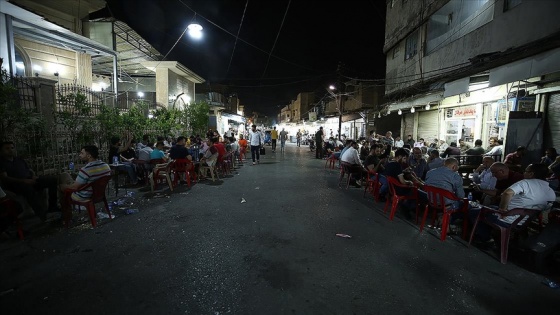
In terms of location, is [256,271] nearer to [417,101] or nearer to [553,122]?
[553,122]

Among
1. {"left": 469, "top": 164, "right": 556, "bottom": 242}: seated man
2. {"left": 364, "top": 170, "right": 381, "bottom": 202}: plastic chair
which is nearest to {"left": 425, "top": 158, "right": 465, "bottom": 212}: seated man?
{"left": 469, "top": 164, "right": 556, "bottom": 242}: seated man

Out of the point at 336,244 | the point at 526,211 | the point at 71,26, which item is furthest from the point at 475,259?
the point at 71,26

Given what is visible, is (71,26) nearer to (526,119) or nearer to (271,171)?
(271,171)

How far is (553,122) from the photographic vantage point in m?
7.84

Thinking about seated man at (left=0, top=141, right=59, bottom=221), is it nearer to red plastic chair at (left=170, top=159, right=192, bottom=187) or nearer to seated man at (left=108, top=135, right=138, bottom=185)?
seated man at (left=108, top=135, right=138, bottom=185)

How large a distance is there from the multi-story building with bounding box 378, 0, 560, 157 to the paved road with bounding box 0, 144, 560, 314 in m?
5.07

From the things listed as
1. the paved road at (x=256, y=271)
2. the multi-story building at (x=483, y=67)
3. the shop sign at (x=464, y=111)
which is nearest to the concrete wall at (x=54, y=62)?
the paved road at (x=256, y=271)

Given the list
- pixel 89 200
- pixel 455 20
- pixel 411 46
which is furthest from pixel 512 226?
pixel 411 46

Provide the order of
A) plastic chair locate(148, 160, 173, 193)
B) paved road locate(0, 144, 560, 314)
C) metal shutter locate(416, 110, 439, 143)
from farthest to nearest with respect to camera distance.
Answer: metal shutter locate(416, 110, 439, 143), plastic chair locate(148, 160, 173, 193), paved road locate(0, 144, 560, 314)

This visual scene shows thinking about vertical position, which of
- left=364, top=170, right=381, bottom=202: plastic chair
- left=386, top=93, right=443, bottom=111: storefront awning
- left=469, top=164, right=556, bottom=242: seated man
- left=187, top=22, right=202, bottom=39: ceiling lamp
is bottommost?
left=364, top=170, right=381, bottom=202: plastic chair

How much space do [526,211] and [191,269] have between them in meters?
4.90

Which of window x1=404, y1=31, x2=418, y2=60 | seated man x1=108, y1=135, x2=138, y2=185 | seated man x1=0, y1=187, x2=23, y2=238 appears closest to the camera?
seated man x1=0, y1=187, x2=23, y2=238

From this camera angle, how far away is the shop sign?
1141 cm

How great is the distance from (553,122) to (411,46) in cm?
1001
